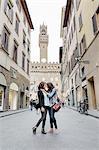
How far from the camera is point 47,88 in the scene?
231 inches

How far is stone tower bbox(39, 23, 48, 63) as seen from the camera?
87.4 metres

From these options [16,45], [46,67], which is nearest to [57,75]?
[46,67]

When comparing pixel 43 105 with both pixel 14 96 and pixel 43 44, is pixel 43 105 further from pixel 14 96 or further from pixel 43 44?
pixel 43 44

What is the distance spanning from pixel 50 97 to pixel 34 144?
2.02m

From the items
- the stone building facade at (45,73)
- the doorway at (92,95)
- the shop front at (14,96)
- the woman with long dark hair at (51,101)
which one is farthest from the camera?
the stone building facade at (45,73)

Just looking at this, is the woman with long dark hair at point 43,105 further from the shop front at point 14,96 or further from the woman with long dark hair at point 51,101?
the shop front at point 14,96

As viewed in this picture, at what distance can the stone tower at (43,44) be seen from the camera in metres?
87.4

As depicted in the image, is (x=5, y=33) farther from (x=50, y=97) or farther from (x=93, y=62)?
(x=50, y=97)

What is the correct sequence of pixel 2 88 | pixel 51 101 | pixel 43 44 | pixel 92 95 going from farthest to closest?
pixel 43 44
pixel 2 88
pixel 92 95
pixel 51 101

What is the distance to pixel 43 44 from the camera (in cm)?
9331

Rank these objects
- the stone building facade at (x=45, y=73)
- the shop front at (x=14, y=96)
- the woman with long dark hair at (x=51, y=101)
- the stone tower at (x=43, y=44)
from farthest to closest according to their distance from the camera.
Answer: the stone tower at (x=43, y=44), the stone building facade at (x=45, y=73), the shop front at (x=14, y=96), the woman with long dark hair at (x=51, y=101)

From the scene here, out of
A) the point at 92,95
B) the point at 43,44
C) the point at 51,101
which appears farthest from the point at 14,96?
the point at 43,44

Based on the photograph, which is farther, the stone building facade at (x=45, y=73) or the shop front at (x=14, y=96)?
the stone building facade at (x=45, y=73)

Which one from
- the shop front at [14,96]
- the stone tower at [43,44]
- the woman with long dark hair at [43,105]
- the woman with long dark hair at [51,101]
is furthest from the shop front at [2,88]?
the stone tower at [43,44]
